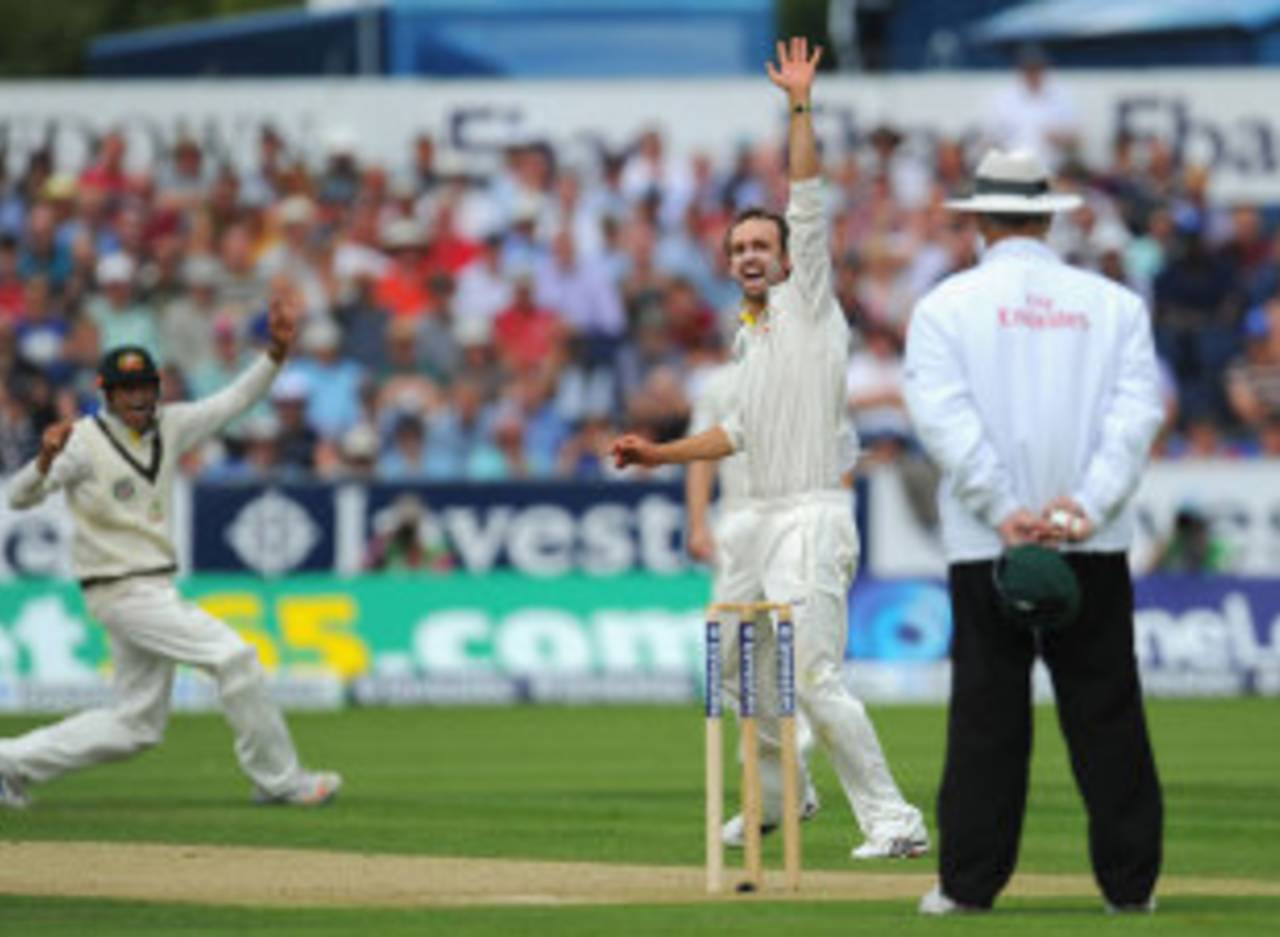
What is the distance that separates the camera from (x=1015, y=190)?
35.4ft

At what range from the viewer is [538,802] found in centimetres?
1664

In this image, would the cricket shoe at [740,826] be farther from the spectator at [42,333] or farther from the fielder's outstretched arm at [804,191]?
the spectator at [42,333]

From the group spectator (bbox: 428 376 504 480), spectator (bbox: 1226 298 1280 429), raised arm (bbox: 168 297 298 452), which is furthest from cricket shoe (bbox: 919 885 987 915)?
spectator (bbox: 1226 298 1280 429)

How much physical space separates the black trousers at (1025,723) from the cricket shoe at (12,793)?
6750mm

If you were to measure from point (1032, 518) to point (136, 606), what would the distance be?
679 cm

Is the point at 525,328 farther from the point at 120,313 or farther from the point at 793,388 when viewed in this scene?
the point at 793,388

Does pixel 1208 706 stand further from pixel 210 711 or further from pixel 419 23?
pixel 419 23

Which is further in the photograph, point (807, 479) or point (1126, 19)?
point (1126, 19)

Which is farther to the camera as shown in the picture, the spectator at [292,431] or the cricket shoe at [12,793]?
the spectator at [292,431]

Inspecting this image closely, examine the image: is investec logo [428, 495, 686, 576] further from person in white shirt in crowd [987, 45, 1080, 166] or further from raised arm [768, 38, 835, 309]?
raised arm [768, 38, 835, 309]

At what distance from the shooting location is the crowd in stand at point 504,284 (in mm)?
27031

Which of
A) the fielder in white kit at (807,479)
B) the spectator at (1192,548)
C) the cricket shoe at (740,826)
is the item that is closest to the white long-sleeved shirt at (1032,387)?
the fielder in white kit at (807,479)

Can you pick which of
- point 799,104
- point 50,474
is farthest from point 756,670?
point 50,474

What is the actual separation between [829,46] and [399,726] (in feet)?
163
